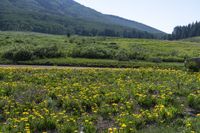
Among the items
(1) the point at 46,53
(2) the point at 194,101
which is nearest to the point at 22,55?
(1) the point at 46,53

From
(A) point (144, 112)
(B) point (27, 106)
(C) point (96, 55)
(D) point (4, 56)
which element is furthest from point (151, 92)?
(C) point (96, 55)

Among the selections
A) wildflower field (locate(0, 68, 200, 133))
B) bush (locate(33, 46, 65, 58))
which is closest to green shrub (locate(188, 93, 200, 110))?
wildflower field (locate(0, 68, 200, 133))

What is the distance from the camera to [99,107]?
14.6 metres

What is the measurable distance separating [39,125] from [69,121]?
96 cm

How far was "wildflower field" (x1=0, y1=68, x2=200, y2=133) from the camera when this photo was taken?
12.0 m

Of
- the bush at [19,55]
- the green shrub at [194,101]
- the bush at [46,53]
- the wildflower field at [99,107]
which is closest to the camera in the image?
the wildflower field at [99,107]

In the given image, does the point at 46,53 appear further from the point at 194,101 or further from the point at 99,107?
the point at 194,101

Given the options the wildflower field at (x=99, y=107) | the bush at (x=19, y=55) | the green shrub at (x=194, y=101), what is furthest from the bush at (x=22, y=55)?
the green shrub at (x=194, y=101)

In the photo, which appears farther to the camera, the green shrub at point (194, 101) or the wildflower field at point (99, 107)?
the green shrub at point (194, 101)

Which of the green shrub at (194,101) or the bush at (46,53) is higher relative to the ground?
the green shrub at (194,101)

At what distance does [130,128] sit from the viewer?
11.5 meters

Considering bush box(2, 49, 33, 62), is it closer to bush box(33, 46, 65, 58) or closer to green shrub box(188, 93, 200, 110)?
bush box(33, 46, 65, 58)

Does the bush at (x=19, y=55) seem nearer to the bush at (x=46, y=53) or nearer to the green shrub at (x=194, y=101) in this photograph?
the bush at (x=46, y=53)

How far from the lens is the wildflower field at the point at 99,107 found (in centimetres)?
1203
